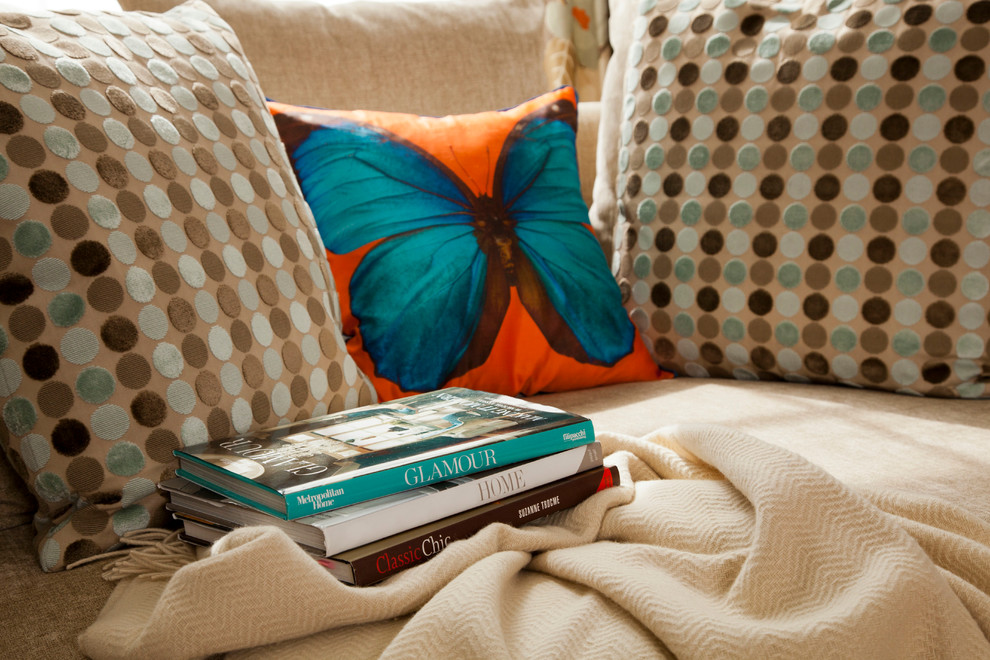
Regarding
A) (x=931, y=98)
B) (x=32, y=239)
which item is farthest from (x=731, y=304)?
(x=32, y=239)

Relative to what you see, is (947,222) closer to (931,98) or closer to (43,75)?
(931,98)

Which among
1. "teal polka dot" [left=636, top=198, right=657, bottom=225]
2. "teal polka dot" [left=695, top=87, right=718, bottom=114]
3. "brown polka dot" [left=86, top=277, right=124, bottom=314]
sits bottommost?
"brown polka dot" [left=86, top=277, right=124, bottom=314]

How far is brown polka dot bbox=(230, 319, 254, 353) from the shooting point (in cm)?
77

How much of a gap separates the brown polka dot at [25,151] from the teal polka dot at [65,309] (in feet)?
0.38

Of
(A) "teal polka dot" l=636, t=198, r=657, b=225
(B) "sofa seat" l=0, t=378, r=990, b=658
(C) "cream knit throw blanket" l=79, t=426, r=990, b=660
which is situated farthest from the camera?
(A) "teal polka dot" l=636, t=198, r=657, b=225

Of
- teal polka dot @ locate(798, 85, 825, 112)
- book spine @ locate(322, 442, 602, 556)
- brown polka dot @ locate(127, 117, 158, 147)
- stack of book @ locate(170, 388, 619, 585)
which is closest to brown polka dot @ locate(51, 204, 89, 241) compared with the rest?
brown polka dot @ locate(127, 117, 158, 147)

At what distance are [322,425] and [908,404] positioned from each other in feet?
2.45

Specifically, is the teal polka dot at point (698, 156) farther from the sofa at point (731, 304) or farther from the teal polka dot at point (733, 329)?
the teal polka dot at point (733, 329)

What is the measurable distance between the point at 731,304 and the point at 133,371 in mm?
807

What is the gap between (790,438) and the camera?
2.87ft

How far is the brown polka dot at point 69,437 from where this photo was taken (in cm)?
65

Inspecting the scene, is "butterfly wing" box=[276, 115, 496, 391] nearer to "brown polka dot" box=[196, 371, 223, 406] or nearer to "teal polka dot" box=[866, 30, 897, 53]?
"brown polka dot" box=[196, 371, 223, 406]

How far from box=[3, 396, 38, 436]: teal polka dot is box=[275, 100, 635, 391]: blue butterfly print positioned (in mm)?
452

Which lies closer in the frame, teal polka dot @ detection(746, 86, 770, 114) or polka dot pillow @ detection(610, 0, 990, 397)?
polka dot pillow @ detection(610, 0, 990, 397)
